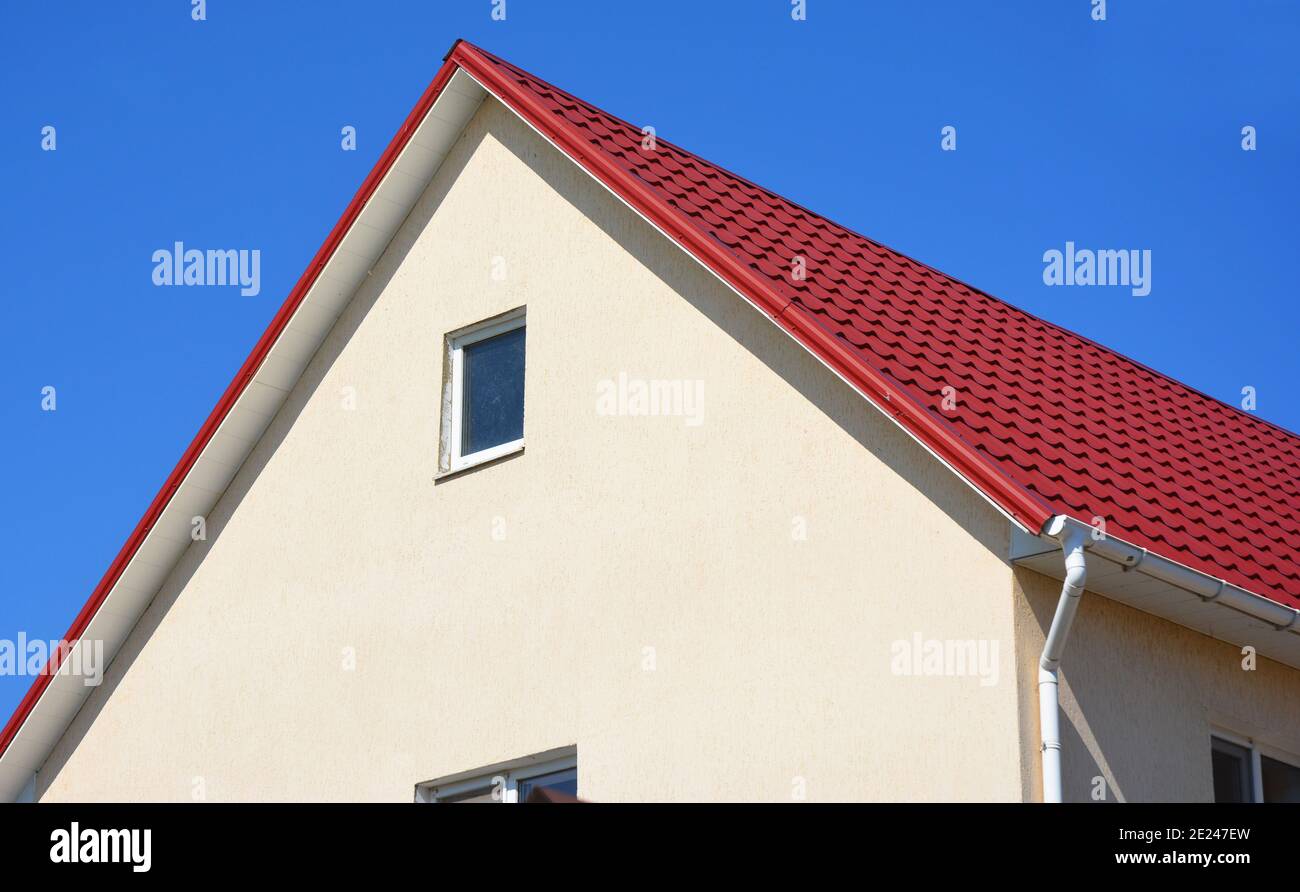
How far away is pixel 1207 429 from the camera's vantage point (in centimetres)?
1377

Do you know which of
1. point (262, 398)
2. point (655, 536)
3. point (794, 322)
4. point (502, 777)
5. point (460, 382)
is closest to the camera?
point (794, 322)

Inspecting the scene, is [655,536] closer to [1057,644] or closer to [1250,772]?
[1057,644]

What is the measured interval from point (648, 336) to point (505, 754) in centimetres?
260

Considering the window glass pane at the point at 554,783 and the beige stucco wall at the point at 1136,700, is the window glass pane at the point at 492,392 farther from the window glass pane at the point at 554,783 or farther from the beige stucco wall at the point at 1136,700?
the beige stucco wall at the point at 1136,700

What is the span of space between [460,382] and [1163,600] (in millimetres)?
4824

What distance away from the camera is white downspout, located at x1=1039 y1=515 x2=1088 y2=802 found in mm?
8867

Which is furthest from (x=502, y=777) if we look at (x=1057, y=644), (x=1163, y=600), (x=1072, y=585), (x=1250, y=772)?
(x=1250, y=772)

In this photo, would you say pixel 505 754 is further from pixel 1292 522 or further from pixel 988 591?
pixel 1292 522

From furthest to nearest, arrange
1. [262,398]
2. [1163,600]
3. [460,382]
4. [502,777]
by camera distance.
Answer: [262,398] → [460,382] → [502,777] → [1163,600]

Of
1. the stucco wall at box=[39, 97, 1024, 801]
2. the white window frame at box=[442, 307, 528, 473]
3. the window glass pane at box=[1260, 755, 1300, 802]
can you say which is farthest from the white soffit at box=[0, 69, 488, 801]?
the window glass pane at box=[1260, 755, 1300, 802]

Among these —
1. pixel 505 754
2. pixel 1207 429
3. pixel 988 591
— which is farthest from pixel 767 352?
pixel 1207 429

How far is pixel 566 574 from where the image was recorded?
11078 mm

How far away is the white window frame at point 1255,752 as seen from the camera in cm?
1050
